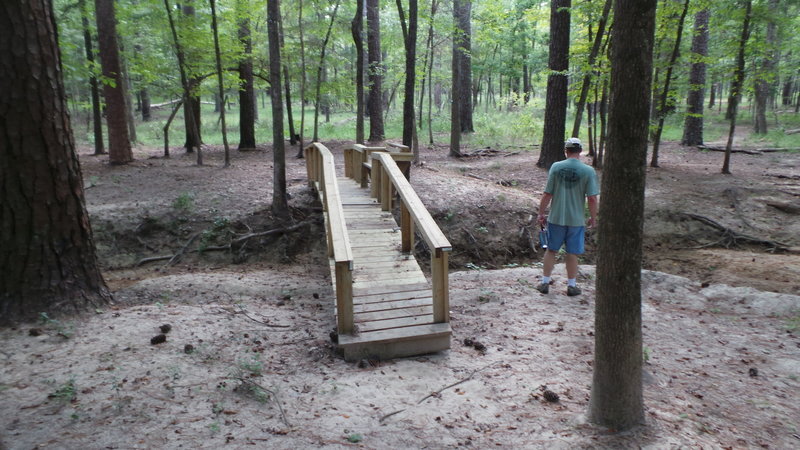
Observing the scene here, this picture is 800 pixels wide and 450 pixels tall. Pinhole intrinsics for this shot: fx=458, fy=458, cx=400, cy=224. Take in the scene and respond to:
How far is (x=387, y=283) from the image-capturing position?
559 centimetres

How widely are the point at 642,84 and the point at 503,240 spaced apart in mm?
6733

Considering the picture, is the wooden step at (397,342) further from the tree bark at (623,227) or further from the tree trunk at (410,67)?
the tree trunk at (410,67)

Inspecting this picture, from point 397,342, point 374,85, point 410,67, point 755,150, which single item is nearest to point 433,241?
point 397,342

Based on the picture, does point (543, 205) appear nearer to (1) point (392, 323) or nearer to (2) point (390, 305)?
(2) point (390, 305)

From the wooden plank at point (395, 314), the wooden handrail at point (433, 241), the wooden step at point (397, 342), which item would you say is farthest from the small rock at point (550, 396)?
the wooden plank at point (395, 314)

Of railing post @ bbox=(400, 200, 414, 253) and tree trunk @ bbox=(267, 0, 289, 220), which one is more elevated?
tree trunk @ bbox=(267, 0, 289, 220)

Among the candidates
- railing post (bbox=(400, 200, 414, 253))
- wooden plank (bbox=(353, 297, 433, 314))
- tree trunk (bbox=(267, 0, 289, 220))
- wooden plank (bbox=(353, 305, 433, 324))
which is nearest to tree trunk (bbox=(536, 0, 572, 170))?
tree trunk (bbox=(267, 0, 289, 220))

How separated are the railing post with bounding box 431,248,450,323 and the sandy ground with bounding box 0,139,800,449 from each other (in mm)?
410

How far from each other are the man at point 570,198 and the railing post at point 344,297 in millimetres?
2852

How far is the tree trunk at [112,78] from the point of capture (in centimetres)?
1164

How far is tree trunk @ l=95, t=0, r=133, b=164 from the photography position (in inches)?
458

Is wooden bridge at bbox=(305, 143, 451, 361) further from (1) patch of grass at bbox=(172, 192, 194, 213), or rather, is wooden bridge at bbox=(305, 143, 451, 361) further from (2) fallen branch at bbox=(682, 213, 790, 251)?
(2) fallen branch at bbox=(682, 213, 790, 251)

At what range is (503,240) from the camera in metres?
9.41

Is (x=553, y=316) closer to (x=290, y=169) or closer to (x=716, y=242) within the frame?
(x=716, y=242)
